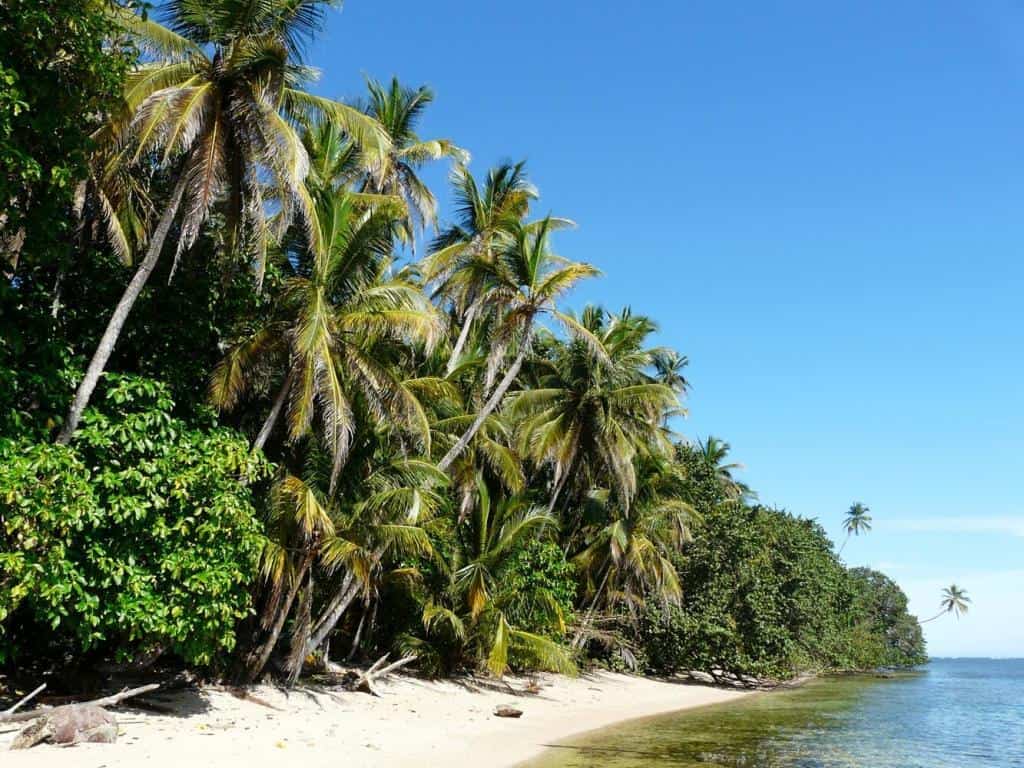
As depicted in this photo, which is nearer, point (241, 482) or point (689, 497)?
point (241, 482)

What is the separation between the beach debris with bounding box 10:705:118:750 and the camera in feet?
30.6

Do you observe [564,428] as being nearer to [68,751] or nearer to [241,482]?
[241,482]

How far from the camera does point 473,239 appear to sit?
23.6 meters

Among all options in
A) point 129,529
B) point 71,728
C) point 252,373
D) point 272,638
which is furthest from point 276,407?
point 71,728

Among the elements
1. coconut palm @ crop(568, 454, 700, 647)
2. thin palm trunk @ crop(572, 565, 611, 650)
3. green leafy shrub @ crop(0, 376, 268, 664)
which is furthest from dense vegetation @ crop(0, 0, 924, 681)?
thin palm trunk @ crop(572, 565, 611, 650)

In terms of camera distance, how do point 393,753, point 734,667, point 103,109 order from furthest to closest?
point 734,667 < point 393,753 < point 103,109

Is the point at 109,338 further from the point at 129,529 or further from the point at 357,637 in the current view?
the point at 357,637

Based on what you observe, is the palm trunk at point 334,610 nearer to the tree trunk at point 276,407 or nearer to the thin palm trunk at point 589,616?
the tree trunk at point 276,407

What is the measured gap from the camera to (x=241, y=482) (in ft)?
40.8

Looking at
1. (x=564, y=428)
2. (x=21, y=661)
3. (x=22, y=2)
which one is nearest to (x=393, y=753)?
(x=21, y=661)

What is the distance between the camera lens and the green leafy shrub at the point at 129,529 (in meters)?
9.41

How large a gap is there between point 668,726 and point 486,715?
4801 mm

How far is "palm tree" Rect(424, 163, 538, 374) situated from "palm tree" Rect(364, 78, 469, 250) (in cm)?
94

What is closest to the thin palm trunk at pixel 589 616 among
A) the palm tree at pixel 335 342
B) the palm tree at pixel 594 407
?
the palm tree at pixel 594 407
